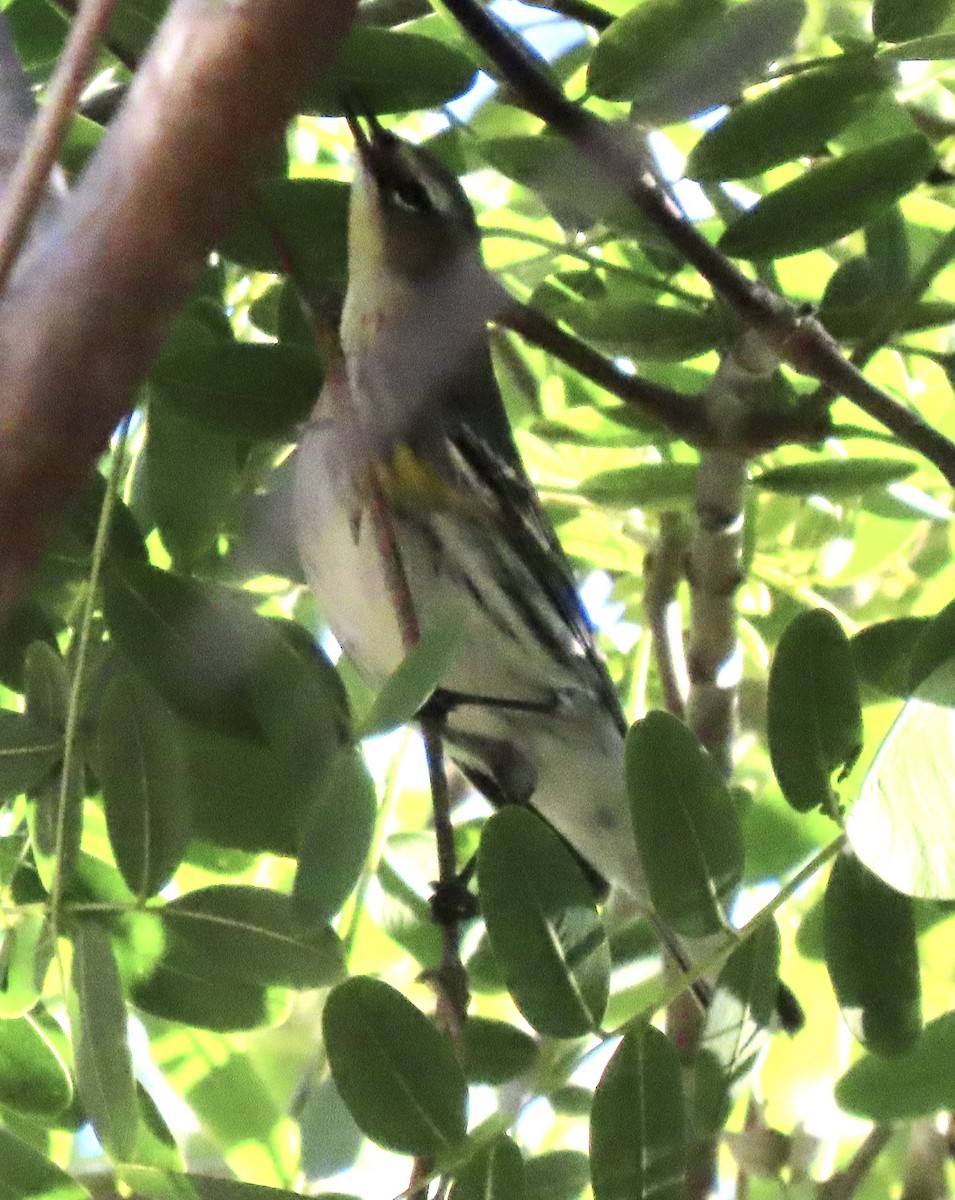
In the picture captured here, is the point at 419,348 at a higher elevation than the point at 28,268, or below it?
below

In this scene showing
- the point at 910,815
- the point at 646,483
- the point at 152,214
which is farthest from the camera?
the point at 646,483

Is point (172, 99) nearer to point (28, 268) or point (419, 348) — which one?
point (28, 268)

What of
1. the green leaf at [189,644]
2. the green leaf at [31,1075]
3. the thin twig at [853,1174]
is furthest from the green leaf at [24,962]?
the thin twig at [853,1174]

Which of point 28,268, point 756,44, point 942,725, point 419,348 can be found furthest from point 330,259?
point 28,268

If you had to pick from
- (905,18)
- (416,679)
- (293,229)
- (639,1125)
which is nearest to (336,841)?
(416,679)

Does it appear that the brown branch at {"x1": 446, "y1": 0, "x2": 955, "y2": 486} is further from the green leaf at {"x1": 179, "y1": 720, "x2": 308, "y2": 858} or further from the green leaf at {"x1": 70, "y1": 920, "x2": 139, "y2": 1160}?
the green leaf at {"x1": 70, "y1": 920, "x2": 139, "y2": 1160}

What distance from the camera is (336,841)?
770mm

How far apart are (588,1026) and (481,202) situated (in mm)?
710

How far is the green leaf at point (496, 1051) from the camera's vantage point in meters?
0.90

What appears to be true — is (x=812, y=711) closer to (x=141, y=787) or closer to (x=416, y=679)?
(x=416, y=679)

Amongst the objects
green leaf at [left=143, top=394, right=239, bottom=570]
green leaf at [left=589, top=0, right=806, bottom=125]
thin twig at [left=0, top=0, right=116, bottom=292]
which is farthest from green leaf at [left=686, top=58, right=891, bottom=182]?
thin twig at [left=0, top=0, right=116, bottom=292]

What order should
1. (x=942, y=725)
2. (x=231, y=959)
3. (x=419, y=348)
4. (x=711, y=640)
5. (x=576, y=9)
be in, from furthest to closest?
(x=419, y=348) → (x=711, y=640) → (x=576, y=9) → (x=231, y=959) → (x=942, y=725)

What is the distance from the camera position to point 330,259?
1.04m

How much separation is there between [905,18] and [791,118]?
0.08m
